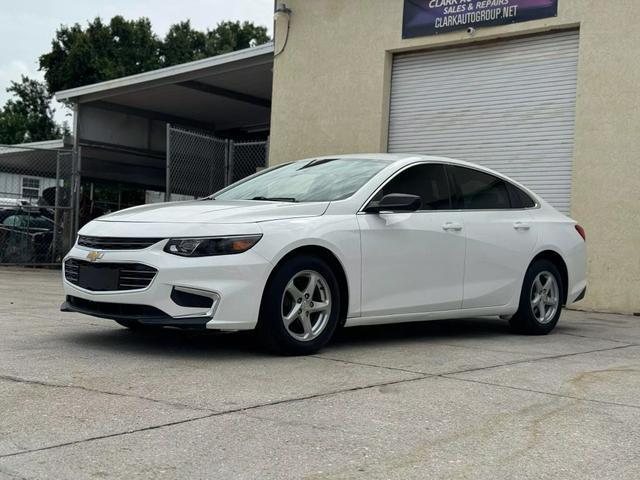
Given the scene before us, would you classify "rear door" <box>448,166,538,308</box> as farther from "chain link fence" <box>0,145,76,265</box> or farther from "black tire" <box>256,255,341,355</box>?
"chain link fence" <box>0,145,76,265</box>

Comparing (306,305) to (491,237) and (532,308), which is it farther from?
(532,308)

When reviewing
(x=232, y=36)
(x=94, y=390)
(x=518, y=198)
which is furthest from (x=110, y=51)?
(x=94, y=390)

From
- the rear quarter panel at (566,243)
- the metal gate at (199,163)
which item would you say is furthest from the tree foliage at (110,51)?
the rear quarter panel at (566,243)

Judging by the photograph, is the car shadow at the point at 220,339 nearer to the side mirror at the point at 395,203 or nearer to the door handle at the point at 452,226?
the door handle at the point at 452,226

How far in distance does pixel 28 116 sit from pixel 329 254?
6086 centimetres

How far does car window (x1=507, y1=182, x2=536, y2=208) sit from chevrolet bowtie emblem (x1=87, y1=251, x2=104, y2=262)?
386 cm

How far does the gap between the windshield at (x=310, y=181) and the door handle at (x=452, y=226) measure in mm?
700

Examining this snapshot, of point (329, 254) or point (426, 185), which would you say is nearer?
point (329, 254)

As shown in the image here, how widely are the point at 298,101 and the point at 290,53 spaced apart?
881 mm

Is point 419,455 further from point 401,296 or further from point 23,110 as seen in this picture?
point 23,110

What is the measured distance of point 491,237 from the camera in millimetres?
7113

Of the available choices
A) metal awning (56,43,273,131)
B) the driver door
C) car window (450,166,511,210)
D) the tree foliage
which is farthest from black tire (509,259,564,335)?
the tree foliage

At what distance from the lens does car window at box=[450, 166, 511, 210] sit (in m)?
7.11

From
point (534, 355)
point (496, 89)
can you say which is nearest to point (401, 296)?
point (534, 355)
